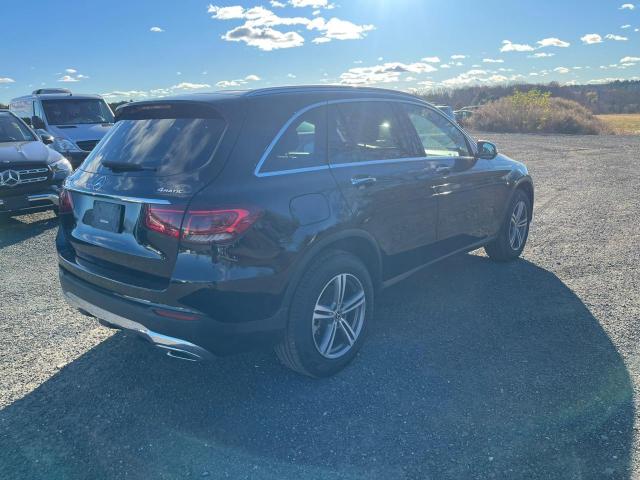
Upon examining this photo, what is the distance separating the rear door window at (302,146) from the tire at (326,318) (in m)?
0.58

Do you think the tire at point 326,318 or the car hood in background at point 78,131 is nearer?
the tire at point 326,318

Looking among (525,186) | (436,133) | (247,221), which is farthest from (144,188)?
(525,186)

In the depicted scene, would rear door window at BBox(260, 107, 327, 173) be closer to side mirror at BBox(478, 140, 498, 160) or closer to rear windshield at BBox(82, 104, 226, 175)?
rear windshield at BBox(82, 104, 226, 175)

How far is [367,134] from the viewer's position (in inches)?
144

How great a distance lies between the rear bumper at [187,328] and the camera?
268cm

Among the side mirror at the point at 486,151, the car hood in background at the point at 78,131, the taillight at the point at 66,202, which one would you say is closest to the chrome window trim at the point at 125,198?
the taillight at the point at 66,202

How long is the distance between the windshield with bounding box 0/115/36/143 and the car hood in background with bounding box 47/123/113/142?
1770mm

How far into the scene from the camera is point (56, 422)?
291 centimetres

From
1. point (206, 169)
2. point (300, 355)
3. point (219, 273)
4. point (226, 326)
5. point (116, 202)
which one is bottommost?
point (300, 355)

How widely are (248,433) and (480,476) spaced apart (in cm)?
123

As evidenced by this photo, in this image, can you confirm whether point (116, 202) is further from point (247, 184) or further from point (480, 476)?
point (480, 476)

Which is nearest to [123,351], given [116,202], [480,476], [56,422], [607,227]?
[56,422]

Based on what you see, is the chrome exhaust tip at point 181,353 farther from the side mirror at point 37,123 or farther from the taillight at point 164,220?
the side mirror at point 37,123

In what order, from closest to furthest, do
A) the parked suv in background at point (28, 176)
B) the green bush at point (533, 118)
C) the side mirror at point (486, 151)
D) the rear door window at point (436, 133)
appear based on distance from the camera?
the rear door window at point (436, 133) < the side mirror at point (486, 151) < the parked suv in background at point (28, 176) < the green bush at point (533, 118)
